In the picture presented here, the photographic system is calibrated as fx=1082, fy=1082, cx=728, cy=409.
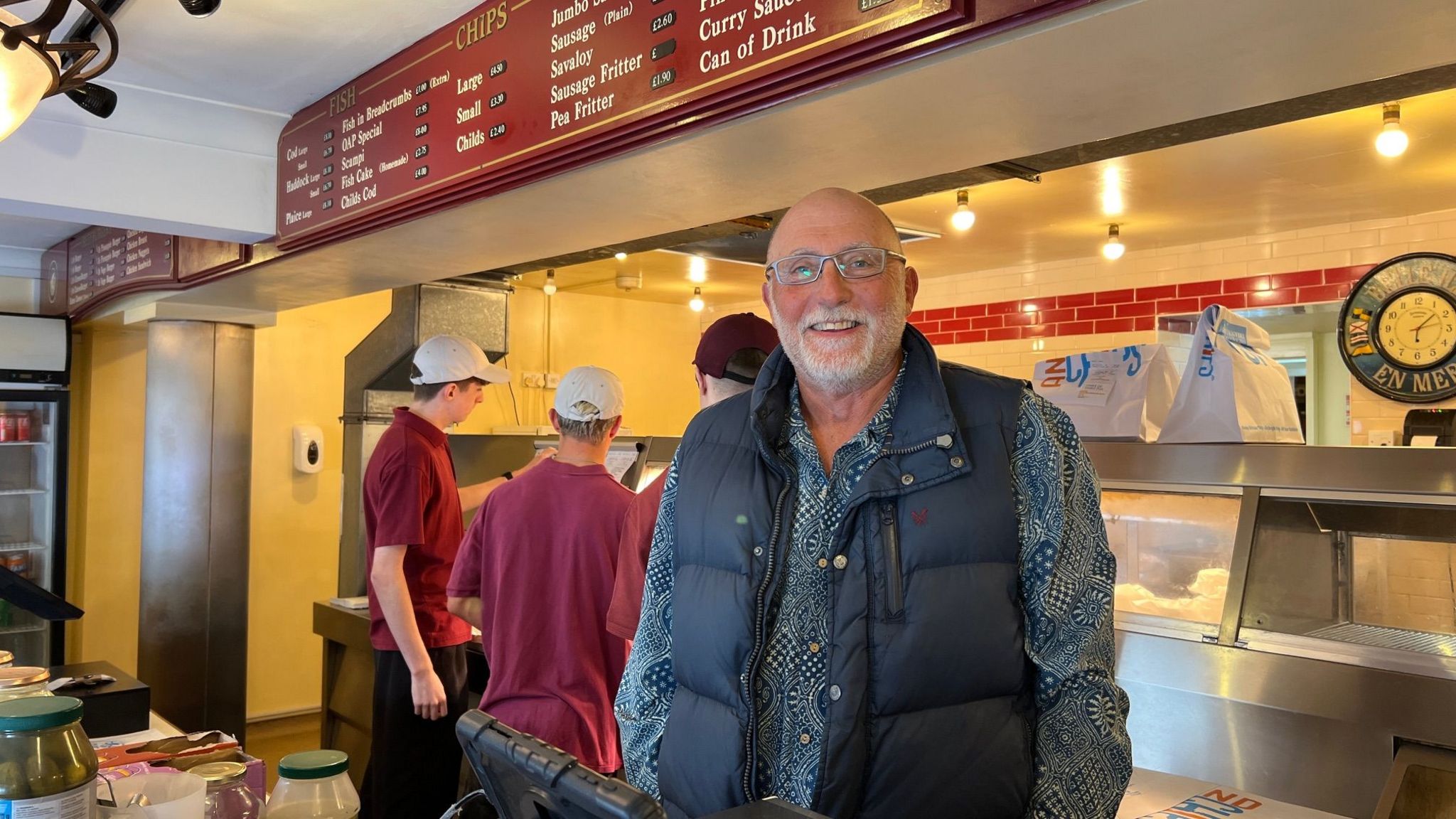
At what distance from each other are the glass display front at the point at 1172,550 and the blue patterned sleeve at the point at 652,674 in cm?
147

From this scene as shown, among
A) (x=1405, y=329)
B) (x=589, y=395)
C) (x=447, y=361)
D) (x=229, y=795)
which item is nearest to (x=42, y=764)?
(x=229, y=795)

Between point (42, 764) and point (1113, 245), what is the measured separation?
207 inches

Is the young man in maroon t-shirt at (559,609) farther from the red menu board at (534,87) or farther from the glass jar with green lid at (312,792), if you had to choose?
the glass jar with green lid at (312,792)

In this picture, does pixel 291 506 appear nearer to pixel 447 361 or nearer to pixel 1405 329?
A: pixel 447 361

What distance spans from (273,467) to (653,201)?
199 inches

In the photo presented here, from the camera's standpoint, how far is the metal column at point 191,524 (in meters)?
4.98

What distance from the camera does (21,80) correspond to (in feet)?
5.29

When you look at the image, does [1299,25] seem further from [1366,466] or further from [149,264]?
[149,264]

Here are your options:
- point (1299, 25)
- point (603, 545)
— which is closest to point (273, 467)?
point (603, 545)

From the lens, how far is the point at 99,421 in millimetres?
6562

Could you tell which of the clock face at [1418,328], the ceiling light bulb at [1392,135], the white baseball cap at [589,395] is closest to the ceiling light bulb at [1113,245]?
the clock face at [1418,328]

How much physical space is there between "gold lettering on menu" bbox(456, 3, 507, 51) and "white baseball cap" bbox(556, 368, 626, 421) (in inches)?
33.7

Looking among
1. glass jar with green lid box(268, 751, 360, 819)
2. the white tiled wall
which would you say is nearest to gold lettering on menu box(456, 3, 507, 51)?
glass jar with green lid box(268, 751, 360, 819)

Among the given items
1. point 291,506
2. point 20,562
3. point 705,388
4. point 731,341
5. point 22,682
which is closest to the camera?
point 22,682
